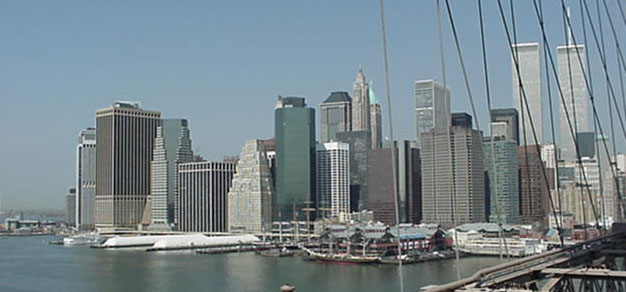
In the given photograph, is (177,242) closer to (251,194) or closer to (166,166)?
(251,194)

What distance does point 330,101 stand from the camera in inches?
3824

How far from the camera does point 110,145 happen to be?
75812 millimetres

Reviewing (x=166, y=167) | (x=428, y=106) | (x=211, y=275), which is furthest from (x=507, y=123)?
(x=211, y=275)

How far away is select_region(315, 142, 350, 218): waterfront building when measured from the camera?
7094 cm

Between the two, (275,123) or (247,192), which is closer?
(247,192)

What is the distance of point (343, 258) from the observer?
35781mm

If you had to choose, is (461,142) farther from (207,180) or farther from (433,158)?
(207,180)

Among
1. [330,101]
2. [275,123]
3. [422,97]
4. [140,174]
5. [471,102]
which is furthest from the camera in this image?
[330,101]

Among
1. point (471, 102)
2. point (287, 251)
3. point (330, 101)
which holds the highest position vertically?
point (330, 101)

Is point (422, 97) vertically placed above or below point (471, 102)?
above

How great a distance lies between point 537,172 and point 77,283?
37.2 metres

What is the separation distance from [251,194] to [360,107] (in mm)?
29934

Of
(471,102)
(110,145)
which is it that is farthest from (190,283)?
(110,145)

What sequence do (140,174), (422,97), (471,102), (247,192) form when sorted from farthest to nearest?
1. (422,97)
2. (140,174)
3. (247,192)
4. (471,102)
